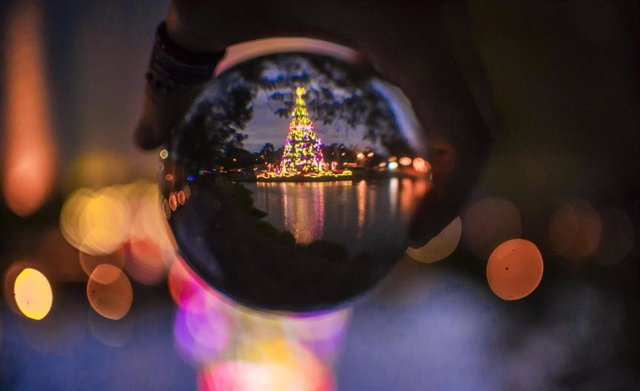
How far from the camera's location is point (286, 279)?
253 mm

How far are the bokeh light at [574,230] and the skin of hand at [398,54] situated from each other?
58 centimetres

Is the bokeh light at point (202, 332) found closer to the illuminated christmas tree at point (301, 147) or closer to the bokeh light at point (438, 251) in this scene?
the bokeh light at point (438, 251)

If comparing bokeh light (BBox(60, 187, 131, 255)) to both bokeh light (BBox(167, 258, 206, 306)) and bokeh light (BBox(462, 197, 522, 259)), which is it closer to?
bokeh light (BBox(167, 258, 206, 306))

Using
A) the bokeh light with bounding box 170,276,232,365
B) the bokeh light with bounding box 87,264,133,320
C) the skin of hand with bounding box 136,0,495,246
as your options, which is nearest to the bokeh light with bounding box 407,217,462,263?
the bokeh light with bounding box 170,276,232,365

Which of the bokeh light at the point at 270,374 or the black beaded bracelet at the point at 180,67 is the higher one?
the black beaded bracelet at the point at 180,67

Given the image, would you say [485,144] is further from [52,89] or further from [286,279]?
[52,89]

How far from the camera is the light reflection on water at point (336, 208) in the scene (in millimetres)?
235

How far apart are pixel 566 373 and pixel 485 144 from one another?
46 centimetres

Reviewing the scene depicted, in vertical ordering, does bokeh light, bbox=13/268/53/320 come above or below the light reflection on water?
below

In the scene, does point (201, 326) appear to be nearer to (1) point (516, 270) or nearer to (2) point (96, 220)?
(2) point (96, 220)

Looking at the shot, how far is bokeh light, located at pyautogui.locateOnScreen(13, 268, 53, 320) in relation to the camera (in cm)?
81

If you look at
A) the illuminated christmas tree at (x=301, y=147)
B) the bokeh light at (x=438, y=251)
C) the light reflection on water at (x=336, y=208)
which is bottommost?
the bokeh light at (x=438, y=251)

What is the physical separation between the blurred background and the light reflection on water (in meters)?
0.33

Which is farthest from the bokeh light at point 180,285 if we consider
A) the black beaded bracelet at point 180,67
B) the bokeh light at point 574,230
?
the black beaded bracelet at point 180,67
